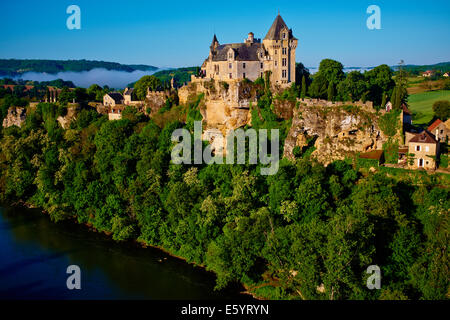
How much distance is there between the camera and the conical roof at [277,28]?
39.3 meters

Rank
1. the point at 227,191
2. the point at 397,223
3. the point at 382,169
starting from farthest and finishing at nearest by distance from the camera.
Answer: the point at 227,191 → the point at 382,169 → the point at 397,223

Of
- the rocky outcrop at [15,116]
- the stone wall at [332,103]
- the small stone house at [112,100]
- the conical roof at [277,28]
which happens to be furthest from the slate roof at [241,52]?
the rocky outcrop at [15,116]

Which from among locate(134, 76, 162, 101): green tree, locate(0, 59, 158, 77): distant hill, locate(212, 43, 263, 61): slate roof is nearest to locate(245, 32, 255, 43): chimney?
locate(212, 43, 263, 61): slate roof

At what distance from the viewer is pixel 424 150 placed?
2855 cm

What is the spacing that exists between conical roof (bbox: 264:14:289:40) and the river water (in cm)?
2264

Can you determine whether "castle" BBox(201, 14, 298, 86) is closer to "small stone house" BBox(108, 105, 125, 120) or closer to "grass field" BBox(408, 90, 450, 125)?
"grass field" BBox(408, 90, 450, 125)

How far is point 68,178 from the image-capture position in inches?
1606

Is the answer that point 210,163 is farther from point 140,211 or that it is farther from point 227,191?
point 140,211

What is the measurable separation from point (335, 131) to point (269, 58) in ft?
35.0

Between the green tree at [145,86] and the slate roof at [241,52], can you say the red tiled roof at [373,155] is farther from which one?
the green tree at [145,86]

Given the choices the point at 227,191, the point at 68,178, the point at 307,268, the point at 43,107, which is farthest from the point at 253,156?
the point at 43,107

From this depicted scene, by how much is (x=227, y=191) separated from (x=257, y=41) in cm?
1845

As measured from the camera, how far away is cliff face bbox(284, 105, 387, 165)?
1256 inches

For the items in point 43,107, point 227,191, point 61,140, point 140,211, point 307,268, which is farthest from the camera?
point 43,107
